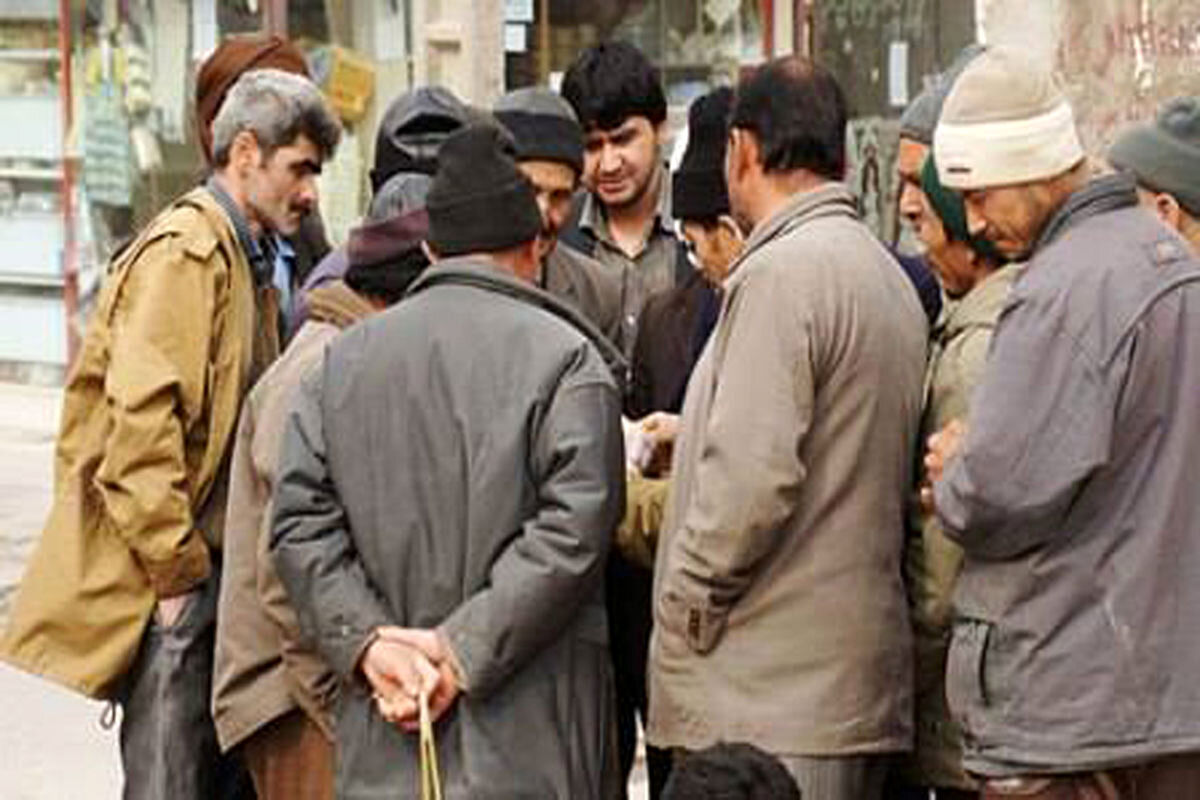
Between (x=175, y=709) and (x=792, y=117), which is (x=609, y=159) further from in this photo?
(x=175, y=709)

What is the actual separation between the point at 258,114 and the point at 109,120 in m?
8.49

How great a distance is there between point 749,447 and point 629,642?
3.54ft

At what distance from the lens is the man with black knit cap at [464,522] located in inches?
211

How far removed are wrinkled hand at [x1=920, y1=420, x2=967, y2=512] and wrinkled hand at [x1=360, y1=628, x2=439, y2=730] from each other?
3.14 feet

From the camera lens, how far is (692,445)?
5406 millimetres

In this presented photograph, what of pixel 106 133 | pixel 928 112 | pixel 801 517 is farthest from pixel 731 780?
pixel 106 133

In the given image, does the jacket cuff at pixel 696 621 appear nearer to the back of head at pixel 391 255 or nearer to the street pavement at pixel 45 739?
the back of head at pixel 391 255

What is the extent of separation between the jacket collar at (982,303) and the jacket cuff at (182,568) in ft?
5.59

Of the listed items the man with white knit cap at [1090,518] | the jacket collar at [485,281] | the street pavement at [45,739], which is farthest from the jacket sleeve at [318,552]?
the street pavement at [45,739]

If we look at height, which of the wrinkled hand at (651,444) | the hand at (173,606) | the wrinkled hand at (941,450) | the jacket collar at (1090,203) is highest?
the jacket collar at (1090,203)

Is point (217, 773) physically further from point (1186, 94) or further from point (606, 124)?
point (1186, 94)

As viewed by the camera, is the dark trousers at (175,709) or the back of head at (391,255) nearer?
the back of head at (391,255)

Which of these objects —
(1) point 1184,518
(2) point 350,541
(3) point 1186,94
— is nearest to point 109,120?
(3) point 1186,94

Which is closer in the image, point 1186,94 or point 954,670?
point 954,670
